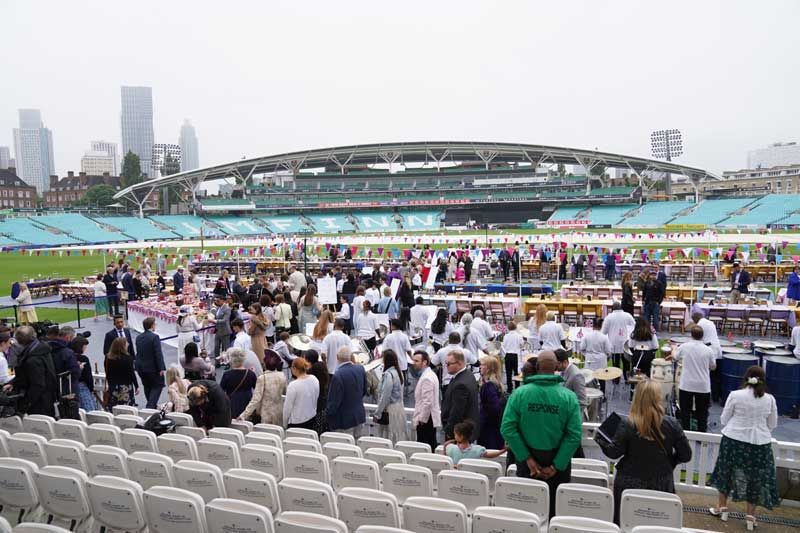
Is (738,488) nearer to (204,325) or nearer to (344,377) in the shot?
(344,377)

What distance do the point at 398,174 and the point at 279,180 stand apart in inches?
801

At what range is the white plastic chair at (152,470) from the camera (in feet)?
13.8

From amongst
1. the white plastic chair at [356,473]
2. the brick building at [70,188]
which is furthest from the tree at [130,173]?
the white plastic chair at [356,473]

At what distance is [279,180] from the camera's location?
95.3 meters

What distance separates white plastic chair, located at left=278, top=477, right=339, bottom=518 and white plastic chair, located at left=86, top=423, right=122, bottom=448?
2354mm

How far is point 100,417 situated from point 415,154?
83.3 metres

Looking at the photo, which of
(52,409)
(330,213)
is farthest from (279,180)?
(52,409)

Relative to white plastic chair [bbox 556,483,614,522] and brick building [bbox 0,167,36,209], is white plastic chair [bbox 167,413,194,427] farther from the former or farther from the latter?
brick building [bbox 0,167,36,209]

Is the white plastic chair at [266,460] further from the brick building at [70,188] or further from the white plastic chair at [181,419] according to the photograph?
the brick building at [70,188]

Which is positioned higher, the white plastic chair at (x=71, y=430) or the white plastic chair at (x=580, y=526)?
the white plastic chair at (x=580, y=526)

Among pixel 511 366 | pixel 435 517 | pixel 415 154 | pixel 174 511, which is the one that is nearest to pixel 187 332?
pixel 511 366

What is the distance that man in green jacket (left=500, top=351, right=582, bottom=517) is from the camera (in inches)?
160

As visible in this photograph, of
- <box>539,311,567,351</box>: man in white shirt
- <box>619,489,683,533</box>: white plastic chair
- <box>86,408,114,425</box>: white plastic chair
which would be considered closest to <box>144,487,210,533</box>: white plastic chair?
<box>619,489,683,533</box>: white plastic chair

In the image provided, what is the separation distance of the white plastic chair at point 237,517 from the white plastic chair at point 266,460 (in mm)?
1190
